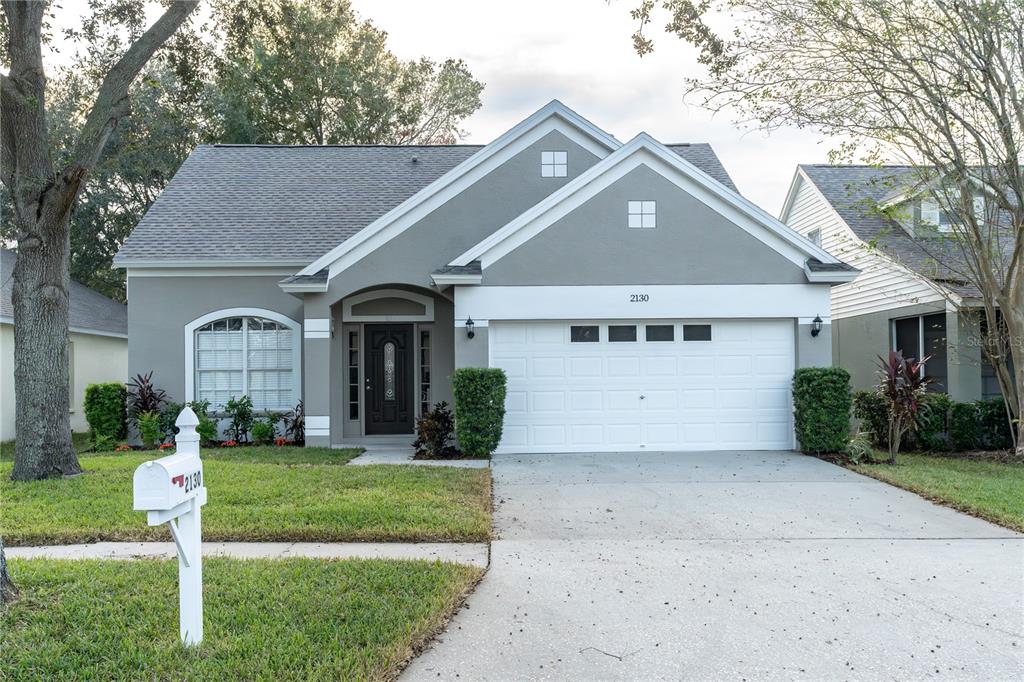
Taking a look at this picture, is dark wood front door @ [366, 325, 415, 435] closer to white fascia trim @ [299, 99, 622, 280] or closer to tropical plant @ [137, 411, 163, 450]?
white fascia trim @ [299, 99, 622, 280]

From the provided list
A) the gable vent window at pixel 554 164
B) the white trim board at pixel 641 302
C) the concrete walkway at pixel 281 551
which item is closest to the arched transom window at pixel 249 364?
the white trim board at pixel 641 302

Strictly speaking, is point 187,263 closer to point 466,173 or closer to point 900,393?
point 466,173

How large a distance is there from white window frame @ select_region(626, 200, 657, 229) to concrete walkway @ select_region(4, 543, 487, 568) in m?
7.20

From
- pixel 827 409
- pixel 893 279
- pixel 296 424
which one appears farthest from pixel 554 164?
pixel 893 279

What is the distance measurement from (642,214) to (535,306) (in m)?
2.31

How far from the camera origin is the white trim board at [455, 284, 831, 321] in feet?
40.2

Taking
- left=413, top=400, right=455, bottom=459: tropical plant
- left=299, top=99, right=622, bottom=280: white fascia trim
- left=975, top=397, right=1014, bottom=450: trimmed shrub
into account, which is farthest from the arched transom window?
left=975, top=397, right=1014, bottom=450: trimmed shrub

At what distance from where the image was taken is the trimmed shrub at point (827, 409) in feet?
38.3

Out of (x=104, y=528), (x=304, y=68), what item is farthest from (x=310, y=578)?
(x=304, y=68)

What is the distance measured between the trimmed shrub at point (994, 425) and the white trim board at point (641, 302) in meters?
3.48

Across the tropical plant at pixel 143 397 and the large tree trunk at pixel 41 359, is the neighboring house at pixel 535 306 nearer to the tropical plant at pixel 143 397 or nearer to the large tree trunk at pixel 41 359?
the tropical plant at pixel 143 397

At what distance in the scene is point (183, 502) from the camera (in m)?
3.86

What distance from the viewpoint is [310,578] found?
17.6ft

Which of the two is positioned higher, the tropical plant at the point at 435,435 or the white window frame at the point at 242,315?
the white window frame at the point at 242,315
